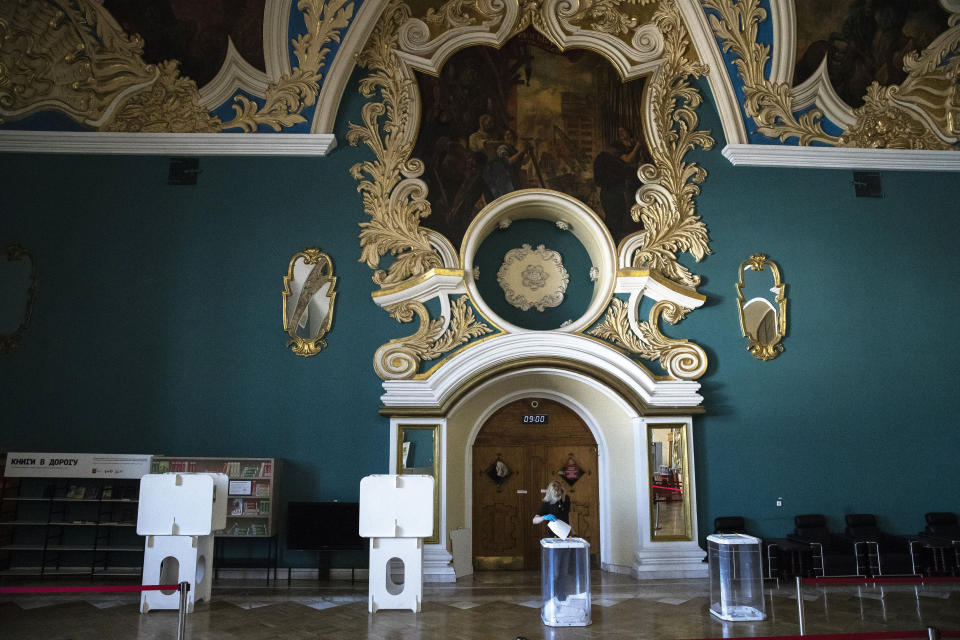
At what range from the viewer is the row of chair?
424 inches

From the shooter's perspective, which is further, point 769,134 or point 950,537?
point 769,134

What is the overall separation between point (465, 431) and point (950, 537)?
26.4ft

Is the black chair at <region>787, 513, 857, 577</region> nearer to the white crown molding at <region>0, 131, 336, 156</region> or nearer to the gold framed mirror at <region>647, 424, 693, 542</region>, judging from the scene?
the gold framed mirror at <region>647, 424, 693, 542</region>

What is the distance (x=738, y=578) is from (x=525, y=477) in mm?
4673

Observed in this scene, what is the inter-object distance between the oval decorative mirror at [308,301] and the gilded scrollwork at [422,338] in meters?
1.02

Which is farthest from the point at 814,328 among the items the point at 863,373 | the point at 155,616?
the point at 155,616

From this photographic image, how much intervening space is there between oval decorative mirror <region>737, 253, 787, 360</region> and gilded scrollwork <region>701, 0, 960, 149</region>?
2486mm

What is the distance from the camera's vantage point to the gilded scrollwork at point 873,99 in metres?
12.4

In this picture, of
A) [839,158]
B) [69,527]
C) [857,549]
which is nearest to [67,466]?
[69,527]

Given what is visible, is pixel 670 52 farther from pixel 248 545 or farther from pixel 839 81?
pixel 248 545

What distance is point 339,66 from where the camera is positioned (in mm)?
12031

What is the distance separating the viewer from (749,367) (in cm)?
1193

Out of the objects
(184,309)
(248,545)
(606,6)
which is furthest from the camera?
(606,6)

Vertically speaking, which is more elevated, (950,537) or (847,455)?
(847,455)
